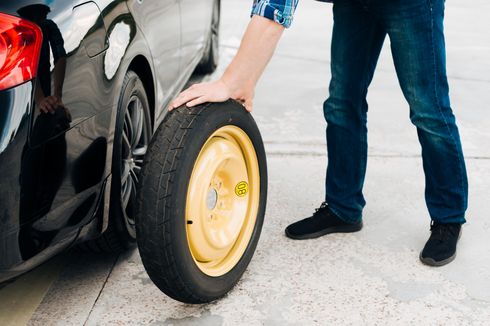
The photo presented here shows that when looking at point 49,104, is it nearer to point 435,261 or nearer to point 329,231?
point 329,231

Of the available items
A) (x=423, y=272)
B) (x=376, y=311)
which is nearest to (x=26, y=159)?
(x=376, y=311)

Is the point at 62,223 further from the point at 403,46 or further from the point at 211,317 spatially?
the point at 403,46

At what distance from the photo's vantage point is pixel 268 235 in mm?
3533

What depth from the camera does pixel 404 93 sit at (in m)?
3.11

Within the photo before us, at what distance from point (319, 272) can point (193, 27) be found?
6.27 ft

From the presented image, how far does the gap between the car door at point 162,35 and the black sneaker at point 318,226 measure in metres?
0.86

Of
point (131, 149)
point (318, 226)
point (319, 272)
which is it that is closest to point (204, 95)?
point (131, 149)

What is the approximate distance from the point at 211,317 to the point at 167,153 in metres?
0.67

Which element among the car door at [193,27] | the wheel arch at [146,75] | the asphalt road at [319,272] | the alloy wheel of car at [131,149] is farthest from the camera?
the car door at [193,27]

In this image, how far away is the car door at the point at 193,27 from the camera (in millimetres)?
4180

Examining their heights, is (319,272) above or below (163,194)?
below

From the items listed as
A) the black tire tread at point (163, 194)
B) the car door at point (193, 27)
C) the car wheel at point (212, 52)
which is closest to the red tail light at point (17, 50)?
the black tire tread at point (163, 194)

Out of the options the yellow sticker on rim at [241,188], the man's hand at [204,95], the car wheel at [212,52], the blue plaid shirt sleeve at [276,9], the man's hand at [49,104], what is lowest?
the car wheel at [212,52]

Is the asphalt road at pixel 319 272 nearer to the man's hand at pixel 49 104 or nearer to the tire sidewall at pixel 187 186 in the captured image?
the tire sidewall at pixel 187 186
